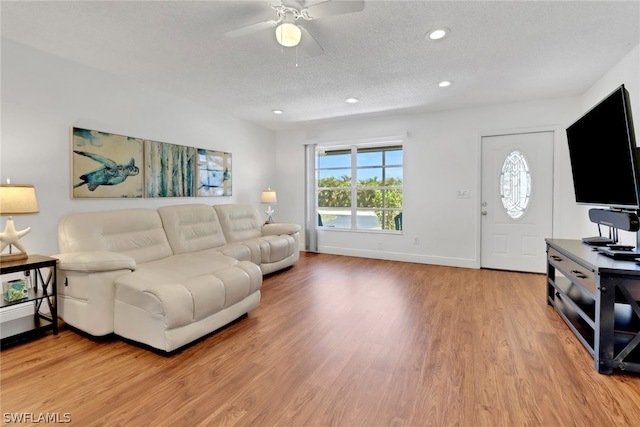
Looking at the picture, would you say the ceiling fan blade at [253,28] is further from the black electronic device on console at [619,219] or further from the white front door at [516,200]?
the white front door at [516,200]

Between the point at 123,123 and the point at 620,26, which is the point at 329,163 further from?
the point at 620,26

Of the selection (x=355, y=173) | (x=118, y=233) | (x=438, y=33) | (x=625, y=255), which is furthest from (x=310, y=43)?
(x=355, y=173)

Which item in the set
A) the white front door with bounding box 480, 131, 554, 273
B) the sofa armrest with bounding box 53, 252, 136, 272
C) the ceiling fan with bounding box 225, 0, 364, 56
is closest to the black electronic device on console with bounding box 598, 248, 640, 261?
the white front door with bounding box 480, 131, 554, 273

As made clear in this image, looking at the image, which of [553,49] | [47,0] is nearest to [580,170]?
[553,49]

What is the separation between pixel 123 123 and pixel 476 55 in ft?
12.4

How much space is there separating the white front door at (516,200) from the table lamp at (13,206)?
522cm

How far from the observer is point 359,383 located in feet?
5.81

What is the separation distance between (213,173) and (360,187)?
8.47 feet

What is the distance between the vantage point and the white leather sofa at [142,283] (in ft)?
6.80

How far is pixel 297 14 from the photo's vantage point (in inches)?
80.7

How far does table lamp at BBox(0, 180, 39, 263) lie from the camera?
2.19 m

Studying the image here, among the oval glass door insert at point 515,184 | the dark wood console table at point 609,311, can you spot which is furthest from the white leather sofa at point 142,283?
the oval glass door insert at point 515,184

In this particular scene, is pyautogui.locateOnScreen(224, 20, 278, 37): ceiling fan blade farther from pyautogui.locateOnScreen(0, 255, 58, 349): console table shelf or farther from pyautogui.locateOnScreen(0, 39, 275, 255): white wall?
pyautogui.locateOnScreen(0, 255, 58, 349): console table shelf

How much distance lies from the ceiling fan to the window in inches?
128
